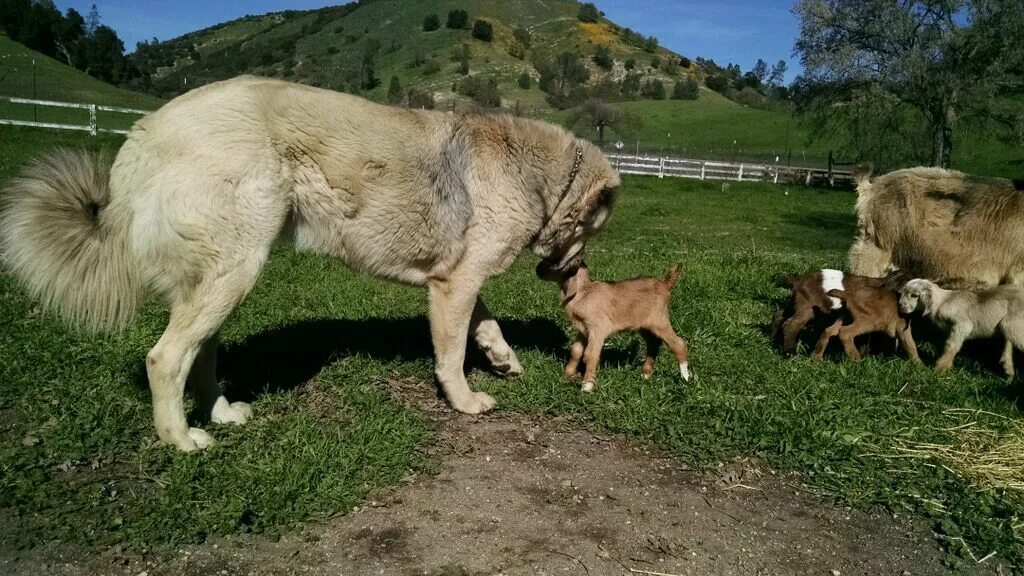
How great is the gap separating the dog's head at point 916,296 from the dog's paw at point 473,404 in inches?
161

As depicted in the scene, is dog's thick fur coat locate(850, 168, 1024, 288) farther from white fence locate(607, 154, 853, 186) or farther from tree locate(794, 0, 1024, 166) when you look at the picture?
white fence locate(607, 154, 853, 186)

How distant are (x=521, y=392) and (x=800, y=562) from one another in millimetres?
2617

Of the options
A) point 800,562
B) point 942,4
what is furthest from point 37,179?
point 942,4

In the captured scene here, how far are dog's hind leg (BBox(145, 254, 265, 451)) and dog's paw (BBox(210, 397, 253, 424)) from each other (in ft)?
1.46

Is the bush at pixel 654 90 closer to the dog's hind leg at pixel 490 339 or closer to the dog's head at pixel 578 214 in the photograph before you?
the dog's head at pixel 578 214

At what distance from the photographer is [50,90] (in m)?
42.1

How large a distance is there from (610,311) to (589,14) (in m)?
169

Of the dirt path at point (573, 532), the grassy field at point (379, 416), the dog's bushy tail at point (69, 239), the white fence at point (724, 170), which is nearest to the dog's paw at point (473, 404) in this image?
the grassy field at point (379, 416)

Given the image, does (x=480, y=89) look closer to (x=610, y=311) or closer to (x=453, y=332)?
(x=610, y=311)

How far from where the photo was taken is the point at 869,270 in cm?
809

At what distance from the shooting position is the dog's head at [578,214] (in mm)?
5864

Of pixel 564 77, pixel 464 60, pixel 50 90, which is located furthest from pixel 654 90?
pixel 50 90

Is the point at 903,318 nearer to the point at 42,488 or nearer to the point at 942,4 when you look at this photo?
the point at 42,488

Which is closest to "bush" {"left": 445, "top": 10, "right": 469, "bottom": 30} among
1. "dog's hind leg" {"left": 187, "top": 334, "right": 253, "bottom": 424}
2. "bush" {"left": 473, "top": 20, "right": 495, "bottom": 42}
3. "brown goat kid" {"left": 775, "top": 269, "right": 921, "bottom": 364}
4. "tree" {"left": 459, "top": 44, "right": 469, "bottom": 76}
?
"bush" {"left": 473, "top": 20, "right": 495, "bottom": 42}
